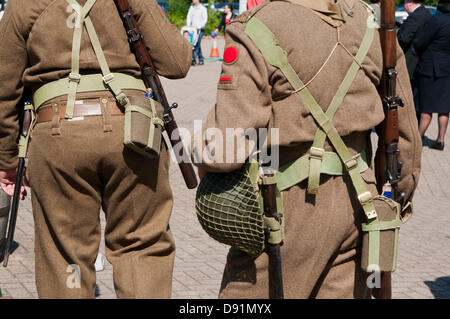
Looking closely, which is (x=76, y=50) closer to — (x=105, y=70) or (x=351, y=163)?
(x=105, y=70)

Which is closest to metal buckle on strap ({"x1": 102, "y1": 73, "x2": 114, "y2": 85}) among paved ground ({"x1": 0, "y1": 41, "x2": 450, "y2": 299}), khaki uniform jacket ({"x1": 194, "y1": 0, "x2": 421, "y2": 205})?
khaki uniform jacket ({"x1": 194, "y1": 0, "x2": 421, "y2": 205})

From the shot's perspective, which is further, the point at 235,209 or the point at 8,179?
the point at 8,179

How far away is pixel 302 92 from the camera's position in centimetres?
297

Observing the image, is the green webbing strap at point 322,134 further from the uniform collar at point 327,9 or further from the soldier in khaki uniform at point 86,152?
the soldier in khaki uniform at point 86,152

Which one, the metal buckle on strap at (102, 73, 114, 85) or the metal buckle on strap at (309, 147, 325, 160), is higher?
the metal buckle on strap at (102, 73, 114, 85)

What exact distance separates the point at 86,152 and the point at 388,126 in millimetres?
1329

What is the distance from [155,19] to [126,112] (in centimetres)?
47

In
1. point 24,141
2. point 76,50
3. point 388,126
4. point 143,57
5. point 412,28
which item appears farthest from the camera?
point 412,28

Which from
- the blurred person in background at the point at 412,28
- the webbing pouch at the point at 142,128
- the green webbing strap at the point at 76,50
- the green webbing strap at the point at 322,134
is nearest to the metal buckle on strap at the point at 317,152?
the green webbing strap at the point at 322,134

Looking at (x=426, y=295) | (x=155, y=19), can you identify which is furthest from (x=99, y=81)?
(x=426, y=295)

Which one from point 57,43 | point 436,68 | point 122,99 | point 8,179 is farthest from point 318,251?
point 436,68

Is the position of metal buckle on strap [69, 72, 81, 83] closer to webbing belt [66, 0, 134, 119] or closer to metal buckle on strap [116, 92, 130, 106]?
webbing belt [66, 0, 134, 119]

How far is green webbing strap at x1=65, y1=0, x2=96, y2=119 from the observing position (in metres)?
3.53

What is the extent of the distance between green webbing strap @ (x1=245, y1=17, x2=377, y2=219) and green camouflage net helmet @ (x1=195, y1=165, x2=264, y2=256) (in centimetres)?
34
